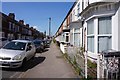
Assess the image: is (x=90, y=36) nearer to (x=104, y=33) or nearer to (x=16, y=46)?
(x=104, y=33)

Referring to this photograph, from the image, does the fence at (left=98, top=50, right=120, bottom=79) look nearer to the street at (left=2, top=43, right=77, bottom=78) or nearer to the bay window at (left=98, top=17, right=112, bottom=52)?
the street at (left=2, top=43, right=77, bottom=78)

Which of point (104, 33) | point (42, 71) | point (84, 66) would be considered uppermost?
point (104, 33)

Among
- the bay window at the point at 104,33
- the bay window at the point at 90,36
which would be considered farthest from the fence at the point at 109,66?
the bay window at the point at 90,36

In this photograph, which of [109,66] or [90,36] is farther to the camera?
[90,36]

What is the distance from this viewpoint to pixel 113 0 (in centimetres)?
1039

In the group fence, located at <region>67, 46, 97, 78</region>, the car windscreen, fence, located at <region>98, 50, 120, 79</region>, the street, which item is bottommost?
the street

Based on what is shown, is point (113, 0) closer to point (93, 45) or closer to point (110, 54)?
point (93, 45)

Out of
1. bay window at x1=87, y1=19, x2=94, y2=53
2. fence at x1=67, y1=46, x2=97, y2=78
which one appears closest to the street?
fence at x1=67, y1=46, x2=97, y2=78

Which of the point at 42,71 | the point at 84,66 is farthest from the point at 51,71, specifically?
the point at 84,66

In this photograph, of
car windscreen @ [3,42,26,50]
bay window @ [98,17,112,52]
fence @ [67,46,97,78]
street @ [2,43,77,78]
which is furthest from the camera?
car windscreen @ [3,42,26,50]

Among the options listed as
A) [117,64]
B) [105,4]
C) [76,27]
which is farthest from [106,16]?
[76,27]

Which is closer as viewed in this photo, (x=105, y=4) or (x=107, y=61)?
(x=107, y=61)

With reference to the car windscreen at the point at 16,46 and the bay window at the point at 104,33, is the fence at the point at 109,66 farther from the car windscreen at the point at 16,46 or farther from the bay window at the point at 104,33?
the car windscreen at the point at 16,46

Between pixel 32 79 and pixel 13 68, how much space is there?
3.00m
